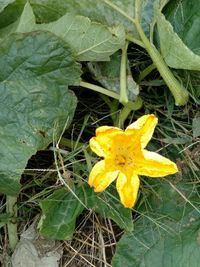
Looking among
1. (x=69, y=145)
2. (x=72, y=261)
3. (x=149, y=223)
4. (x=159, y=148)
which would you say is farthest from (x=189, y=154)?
(x=72, y=261)

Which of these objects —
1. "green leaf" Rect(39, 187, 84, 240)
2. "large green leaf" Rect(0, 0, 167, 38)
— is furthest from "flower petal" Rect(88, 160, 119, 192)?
"large green leaf" Rect(0, 0, 167, 38)

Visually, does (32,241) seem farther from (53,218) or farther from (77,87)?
(77,87)

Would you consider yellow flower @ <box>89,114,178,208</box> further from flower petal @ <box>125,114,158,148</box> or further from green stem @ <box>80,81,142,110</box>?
green stem @ <box>80,81,142,110</box>

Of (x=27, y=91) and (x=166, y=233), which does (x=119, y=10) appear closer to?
(x=27, y=91)

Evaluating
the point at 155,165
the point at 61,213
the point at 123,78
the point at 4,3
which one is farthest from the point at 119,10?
the point at 61,213

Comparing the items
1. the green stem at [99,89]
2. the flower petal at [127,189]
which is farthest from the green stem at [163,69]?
the flower petal at [127,189]

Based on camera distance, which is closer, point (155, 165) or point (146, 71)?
point (155, 165)
